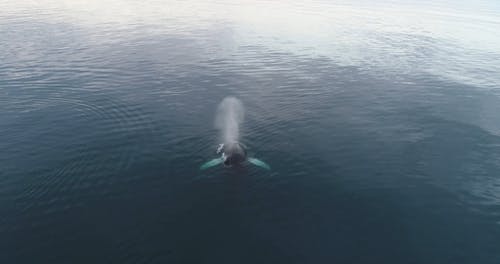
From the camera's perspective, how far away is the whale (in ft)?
185

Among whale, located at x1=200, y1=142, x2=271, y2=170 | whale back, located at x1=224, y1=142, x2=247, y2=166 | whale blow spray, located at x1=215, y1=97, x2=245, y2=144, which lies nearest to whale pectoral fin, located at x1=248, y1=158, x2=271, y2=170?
whale, located at x1=200, y1=142, x2=271, y2=170

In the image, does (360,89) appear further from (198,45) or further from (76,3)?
(76,3)

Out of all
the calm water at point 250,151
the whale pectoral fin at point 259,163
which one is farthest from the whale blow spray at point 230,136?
the calm water at point 250,151

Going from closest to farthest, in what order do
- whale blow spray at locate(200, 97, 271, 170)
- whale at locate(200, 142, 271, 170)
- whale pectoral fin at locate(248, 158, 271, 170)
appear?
whale at locate(200, 142, 271, 170) → whale blow spray at locate(200, 97, 271, 170) → whale pectoral fin at locate(248, 158, 271, 170)

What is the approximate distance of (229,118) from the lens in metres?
71.9

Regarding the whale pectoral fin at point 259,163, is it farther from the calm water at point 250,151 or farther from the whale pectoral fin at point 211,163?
the whale pectoral fin at point 211,163

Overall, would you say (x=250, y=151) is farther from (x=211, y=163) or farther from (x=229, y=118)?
(x=229, y=118)

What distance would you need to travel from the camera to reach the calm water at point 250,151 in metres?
42.9

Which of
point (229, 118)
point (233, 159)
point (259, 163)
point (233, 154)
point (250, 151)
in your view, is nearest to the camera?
point (233, 159)

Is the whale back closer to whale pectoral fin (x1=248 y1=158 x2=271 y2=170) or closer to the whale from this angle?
the whale

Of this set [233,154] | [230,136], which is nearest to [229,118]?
[230,136]

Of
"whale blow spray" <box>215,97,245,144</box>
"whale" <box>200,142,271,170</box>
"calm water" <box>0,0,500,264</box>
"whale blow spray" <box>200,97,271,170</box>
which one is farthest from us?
"whale blow spray" <box>215,97,245,144</box>

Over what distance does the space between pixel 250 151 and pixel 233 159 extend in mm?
6064

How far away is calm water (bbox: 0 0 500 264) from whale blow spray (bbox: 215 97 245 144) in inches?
63.1
